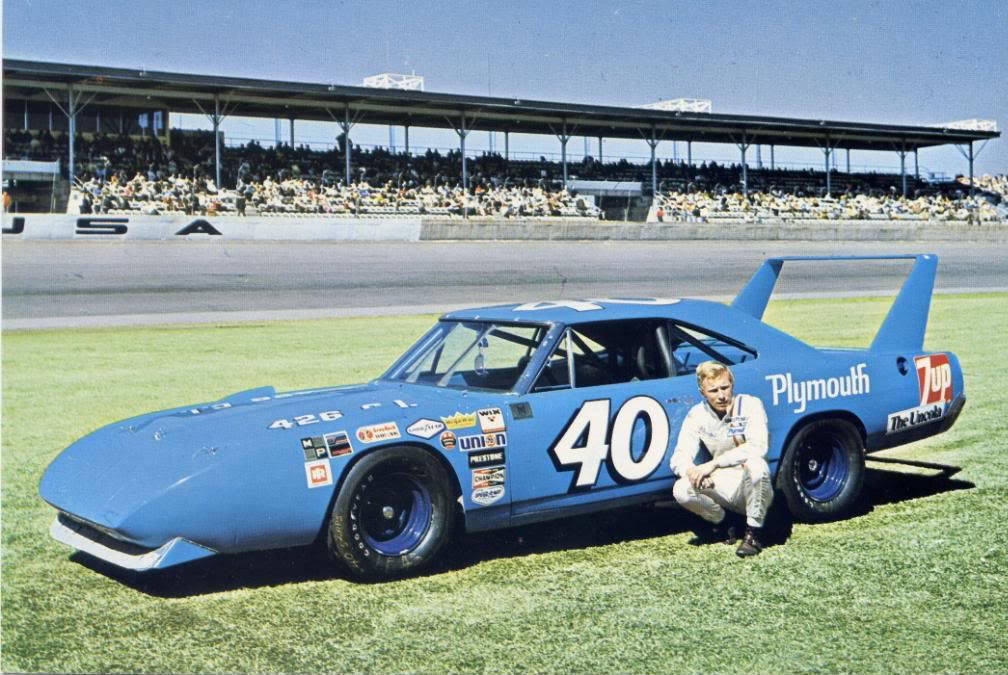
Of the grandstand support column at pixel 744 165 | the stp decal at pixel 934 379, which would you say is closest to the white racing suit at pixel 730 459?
the stp decal at pixel 934 379

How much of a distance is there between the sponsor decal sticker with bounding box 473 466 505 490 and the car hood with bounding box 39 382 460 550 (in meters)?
0.37

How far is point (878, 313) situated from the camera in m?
20.9

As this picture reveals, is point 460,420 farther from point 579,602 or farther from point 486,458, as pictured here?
point 579,602

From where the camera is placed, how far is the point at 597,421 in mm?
4980

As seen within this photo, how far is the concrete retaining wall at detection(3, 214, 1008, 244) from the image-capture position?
21.9 m

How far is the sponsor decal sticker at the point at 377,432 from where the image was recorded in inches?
176

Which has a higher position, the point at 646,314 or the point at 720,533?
the point at 646,314

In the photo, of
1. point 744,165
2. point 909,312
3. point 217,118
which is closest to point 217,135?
point 217,118

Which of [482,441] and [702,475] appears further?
[702,475]

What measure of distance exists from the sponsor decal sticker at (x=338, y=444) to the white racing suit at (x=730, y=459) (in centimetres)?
154

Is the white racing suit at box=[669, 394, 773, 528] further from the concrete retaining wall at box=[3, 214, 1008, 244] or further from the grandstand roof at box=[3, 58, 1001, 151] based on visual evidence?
the grandstand roof at box=[3, 58, 1001, 151]

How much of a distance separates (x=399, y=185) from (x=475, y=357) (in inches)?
1215

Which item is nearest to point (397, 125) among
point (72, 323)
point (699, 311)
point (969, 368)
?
point (72, 323)

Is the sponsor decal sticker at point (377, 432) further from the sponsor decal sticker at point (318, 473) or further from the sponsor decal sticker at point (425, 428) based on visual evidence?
the sponsor decal sticker at point (318, 473)
